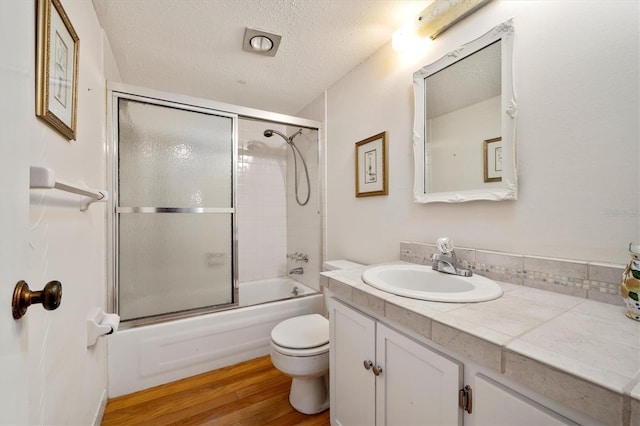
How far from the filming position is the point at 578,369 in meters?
0.49

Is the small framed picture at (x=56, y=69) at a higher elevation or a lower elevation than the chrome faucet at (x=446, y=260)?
higher

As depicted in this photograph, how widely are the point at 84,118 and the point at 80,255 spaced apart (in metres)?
0.63

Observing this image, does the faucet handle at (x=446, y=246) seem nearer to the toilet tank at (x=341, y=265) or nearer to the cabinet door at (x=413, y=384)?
the cabinet door at (x=413, y=384)

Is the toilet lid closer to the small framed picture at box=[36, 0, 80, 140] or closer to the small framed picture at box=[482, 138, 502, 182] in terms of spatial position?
the small framed picture at box=[482, 138, 502, 182]

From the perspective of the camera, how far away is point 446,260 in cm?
119

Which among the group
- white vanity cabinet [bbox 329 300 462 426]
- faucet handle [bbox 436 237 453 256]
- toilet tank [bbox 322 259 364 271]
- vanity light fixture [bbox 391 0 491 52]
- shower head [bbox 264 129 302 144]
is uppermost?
vanity light fixture [bbox 391 0 491 52]

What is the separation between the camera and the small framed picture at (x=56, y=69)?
73 centimetres

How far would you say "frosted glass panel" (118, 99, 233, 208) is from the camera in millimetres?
1674

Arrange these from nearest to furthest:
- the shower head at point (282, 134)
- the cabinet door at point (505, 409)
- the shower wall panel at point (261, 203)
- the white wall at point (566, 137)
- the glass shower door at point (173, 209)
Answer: the cabinet door at point (505, 409) → the white wall at point (566, 137) → the glass shower door at point (173, 209) → the shower head at point (282, 134) → the shower wall panel at point (261, 203)

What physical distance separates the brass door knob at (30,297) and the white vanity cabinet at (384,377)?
89 centimetres

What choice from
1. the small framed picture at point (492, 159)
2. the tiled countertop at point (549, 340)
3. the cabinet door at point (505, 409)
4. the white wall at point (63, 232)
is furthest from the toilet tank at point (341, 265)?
the white wall at point (63, 232)

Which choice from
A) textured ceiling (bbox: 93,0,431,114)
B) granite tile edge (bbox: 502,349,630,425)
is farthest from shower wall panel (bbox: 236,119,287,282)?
granite tile edge (bbox: 502,349,630,425)

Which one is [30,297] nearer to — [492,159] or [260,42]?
[492,159]

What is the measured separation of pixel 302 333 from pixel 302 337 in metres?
0.05
